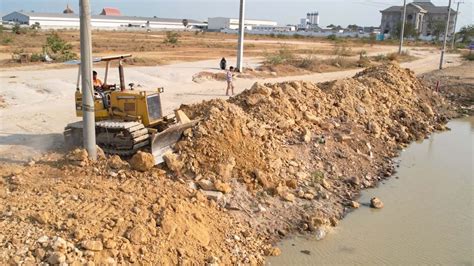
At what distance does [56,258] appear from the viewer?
19.3 feet

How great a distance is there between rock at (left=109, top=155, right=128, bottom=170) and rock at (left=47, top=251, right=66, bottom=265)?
3.40m

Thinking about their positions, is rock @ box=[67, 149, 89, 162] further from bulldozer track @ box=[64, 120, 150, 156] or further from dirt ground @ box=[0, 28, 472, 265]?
bulldozer track @ box=[64, 120, 150, 156]

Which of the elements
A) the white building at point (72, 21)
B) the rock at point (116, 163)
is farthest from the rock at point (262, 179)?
the white building at point (72, 21)

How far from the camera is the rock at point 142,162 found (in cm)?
919

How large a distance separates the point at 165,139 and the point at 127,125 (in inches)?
35.0

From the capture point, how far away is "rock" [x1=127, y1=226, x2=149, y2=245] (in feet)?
22.0

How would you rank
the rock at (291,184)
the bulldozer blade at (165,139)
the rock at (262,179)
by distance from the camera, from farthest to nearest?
the rock at (291,184) < the rock at (262,179) < the bulldozer blade at (165,139)

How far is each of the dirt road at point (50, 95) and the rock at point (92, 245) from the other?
4.26 metres

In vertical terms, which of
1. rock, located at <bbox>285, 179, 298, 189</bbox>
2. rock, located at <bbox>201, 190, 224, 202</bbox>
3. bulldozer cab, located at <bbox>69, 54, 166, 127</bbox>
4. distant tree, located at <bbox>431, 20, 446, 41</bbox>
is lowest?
rock, located at <bbox>285, 179, 298, 189</bbox>

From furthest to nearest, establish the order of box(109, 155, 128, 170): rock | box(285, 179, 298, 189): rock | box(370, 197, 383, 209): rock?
box(370, 197, 383, 209): rock
box(285, 179, 298, 189): rock
box(109, 155, 128, 170): rock

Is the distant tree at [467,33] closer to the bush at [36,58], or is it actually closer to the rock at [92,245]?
the bush at [36,58]

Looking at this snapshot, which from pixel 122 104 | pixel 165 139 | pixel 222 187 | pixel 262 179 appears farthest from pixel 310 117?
pixel 122 104

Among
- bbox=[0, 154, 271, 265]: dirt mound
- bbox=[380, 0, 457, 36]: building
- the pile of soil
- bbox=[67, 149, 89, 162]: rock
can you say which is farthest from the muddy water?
bbox=[380, 0, 457, 36]: building

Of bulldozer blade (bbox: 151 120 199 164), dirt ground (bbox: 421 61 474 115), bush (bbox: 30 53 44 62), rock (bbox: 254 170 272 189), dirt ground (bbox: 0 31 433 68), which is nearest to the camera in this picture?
bulldozer blade (bbox: 151 120 199 164)
